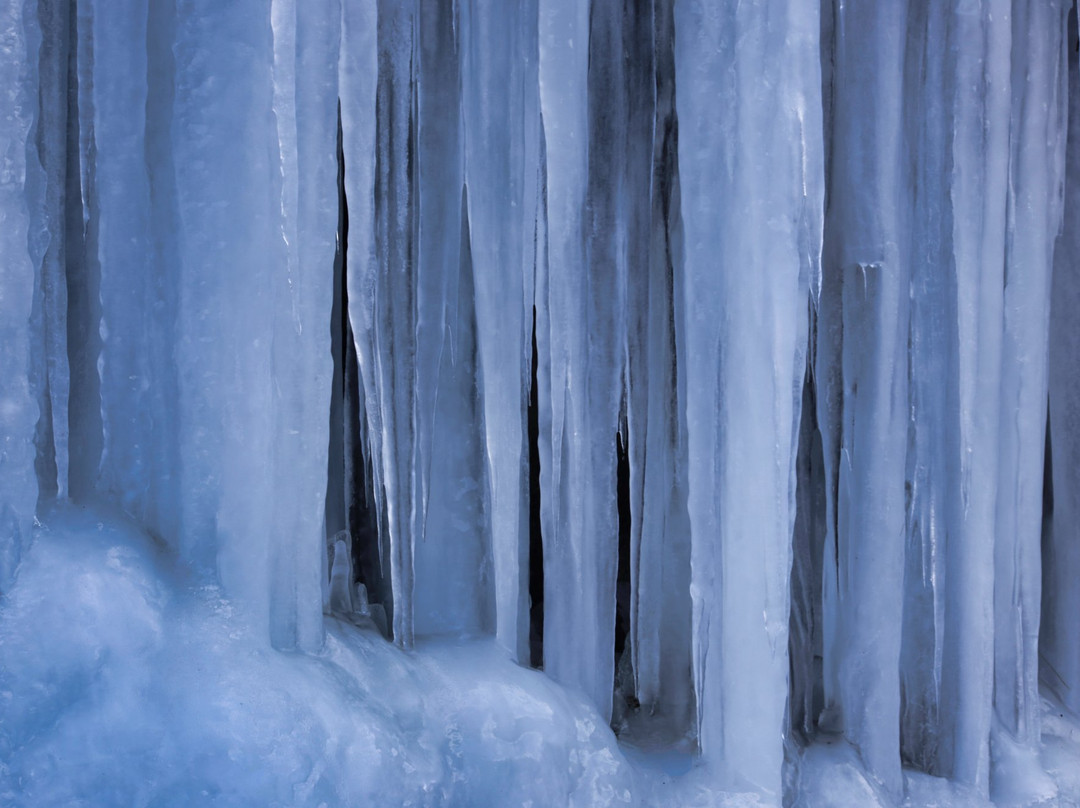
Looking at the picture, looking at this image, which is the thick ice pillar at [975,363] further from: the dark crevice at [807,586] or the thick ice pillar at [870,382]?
the dark crevice at [807,586]

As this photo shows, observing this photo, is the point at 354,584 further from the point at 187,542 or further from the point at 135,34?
the point at 135,34

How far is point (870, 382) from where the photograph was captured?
235 centimetres

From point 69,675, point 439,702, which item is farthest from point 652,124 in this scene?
point 69,675

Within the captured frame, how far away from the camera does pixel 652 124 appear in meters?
2.44

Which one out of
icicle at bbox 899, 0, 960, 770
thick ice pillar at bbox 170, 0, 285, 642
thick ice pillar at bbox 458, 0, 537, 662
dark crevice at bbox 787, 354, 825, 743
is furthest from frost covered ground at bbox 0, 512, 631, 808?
icicle at bbox 899, 0, 960, 770

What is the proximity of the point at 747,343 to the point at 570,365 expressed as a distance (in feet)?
1.28

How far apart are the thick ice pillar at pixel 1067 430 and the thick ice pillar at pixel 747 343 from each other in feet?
3.66


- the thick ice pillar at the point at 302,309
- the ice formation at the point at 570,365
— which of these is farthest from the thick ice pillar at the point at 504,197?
the thick ice pillar at the point at 302,309

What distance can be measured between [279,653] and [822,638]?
1.41 m

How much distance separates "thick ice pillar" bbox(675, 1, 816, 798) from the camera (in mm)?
2113

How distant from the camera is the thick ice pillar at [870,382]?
2340mm

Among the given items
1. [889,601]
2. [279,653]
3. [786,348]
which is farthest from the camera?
[889,601]

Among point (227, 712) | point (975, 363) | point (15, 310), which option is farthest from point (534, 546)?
point (15, 310)

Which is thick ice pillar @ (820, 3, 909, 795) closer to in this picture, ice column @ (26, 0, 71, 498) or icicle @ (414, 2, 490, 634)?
icicle @ (414, 2, 490, 634)
